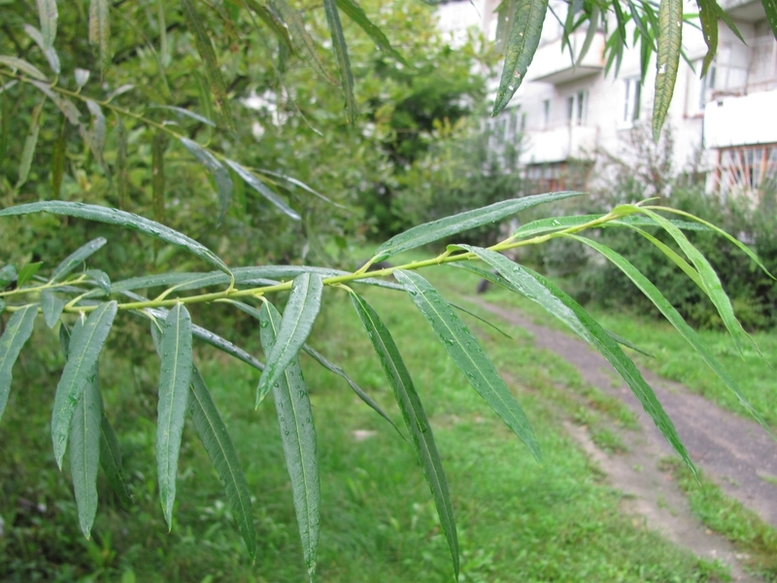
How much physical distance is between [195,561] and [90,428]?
1556mm

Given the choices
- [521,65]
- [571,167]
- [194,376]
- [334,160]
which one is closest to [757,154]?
[521,65]

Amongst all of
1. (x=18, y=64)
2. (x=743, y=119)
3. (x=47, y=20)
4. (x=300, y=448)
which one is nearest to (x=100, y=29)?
(x=47, y=20)

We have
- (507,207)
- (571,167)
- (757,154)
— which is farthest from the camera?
(571,167)

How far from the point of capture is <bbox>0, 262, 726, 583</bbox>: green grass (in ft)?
6.31

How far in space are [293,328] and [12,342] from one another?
Answer: 0.35 m

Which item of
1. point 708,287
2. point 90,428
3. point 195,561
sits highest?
point 708,287

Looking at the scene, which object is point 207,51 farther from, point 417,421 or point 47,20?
point 417,421

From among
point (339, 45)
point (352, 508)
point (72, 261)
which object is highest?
point (339, 45)

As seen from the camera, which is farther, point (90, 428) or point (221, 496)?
point (221, 496)

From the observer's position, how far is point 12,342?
639mm

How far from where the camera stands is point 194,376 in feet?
2.08

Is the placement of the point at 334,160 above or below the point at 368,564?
above

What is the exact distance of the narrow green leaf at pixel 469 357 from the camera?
437 mm

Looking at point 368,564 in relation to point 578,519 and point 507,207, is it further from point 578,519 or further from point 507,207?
point 507,207
